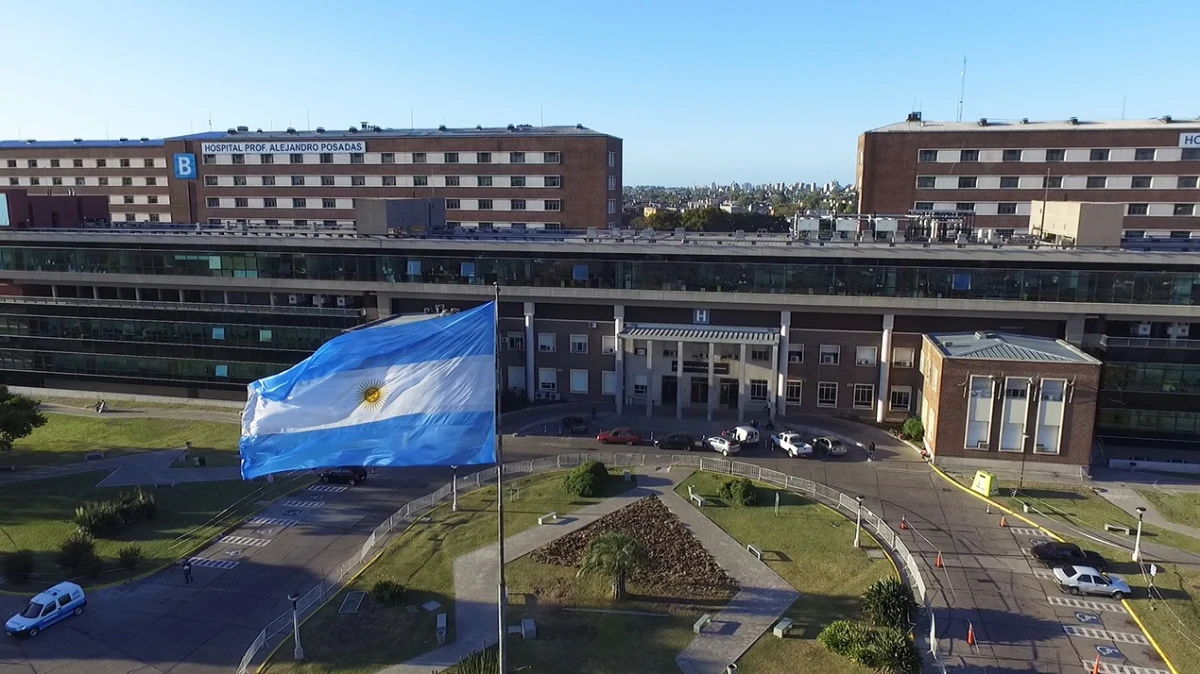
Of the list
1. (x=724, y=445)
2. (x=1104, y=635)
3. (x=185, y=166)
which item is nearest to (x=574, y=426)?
(x=724, y=445)

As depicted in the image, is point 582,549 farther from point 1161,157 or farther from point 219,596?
point 1161,157

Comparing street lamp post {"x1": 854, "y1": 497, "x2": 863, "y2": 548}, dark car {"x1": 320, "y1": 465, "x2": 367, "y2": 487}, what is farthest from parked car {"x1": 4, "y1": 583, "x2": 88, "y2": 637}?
street lamp post {"x1": 854, "y1": 497, "x2": 863, "y2": 548}

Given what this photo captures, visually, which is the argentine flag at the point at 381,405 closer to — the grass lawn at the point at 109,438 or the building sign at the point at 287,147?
the grass lawn at the point at 109,438

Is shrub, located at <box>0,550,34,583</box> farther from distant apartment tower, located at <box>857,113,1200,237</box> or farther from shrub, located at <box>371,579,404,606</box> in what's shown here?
distant apartment tower, located at <box>857,113,1200,237</box>

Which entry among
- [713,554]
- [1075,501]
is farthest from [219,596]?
[1075,501]

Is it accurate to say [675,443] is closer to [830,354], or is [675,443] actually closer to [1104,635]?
[830,354]
